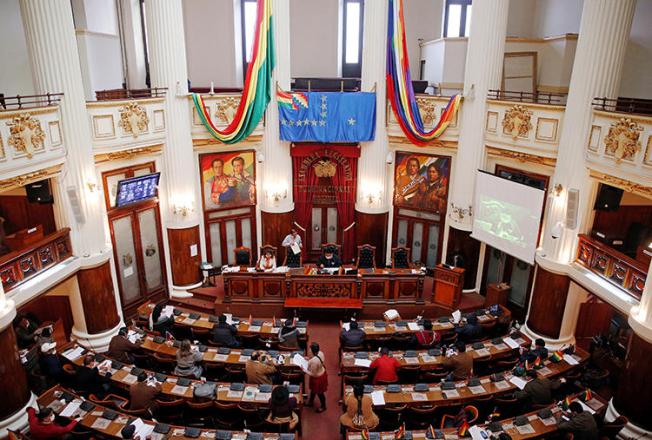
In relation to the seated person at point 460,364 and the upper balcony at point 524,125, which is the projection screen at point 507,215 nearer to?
the upper balcony at point 524,125

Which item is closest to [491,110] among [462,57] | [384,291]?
[462,57]

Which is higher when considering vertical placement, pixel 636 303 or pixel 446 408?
pixel 636 303

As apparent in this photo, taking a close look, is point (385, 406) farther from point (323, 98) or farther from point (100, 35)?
point (100, 35)

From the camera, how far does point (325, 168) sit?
A: 1527cm

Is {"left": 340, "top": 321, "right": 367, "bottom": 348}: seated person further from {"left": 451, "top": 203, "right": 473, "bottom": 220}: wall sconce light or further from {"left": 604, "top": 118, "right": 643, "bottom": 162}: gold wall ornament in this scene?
{"left": 604, "top": 118, "right": 643, "bottom": 162}: gold wall ornament

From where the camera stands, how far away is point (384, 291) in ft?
42.6

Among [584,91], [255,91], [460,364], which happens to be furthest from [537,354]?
[255,91]

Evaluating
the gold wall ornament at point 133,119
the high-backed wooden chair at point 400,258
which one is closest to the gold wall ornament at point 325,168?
the high-backed wooden chair at point 400,258

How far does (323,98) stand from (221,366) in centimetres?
796

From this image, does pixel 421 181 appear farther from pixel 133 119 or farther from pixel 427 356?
pixel 133 119

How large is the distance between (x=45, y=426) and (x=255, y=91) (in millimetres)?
9232

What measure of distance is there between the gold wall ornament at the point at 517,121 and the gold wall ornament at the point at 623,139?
221 cm

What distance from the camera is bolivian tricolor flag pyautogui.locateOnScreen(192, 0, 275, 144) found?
12977 mm

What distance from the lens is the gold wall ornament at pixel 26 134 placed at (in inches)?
347
